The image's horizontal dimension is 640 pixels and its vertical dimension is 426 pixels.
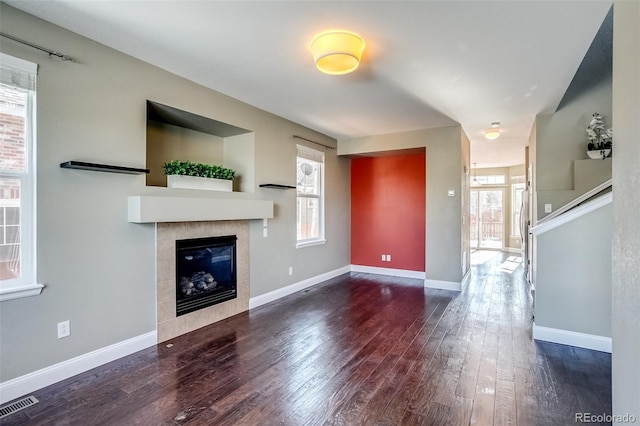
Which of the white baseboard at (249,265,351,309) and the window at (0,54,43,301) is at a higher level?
the window at (0,54,43,301)

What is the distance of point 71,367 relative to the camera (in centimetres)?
246

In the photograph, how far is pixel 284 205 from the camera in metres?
4.75

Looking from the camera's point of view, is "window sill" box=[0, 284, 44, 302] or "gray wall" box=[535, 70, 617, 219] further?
"gray wall" box=[535, 70, 617, 219]

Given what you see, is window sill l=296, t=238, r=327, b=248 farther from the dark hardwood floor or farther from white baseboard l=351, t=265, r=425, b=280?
the dark hardwood floor

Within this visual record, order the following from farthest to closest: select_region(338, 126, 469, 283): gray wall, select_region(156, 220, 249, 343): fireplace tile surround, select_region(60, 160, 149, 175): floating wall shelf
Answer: select_region(338, 126, 469, 283): gray wall → select_region(156, 220, 249, 343): fireplace tile surround → select_region(60, 160, 149, 175): floating wall shelf

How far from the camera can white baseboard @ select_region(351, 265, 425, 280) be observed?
5941 mm

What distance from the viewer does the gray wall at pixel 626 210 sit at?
1245mm

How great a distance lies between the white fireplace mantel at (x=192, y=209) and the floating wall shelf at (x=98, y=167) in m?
0.23

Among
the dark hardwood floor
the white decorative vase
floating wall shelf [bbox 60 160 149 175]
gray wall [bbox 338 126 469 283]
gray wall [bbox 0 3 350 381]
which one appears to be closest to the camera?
the dark hardwood floor

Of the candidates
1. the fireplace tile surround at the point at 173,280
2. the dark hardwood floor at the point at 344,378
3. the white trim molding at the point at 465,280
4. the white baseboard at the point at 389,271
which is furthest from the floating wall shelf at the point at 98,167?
the white trim molding at the point at 465,280

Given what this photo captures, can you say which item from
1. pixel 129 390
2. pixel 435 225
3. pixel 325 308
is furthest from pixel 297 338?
pixel 435 225

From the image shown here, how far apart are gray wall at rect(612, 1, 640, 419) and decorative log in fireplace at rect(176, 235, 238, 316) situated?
3347 millimetres

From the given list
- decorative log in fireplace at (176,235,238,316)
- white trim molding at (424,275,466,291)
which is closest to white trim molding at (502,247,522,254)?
white trim molding at (424,275,466,291)

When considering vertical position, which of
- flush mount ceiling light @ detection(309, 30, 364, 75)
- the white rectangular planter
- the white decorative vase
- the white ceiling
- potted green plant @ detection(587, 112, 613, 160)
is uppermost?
the white ceiling
